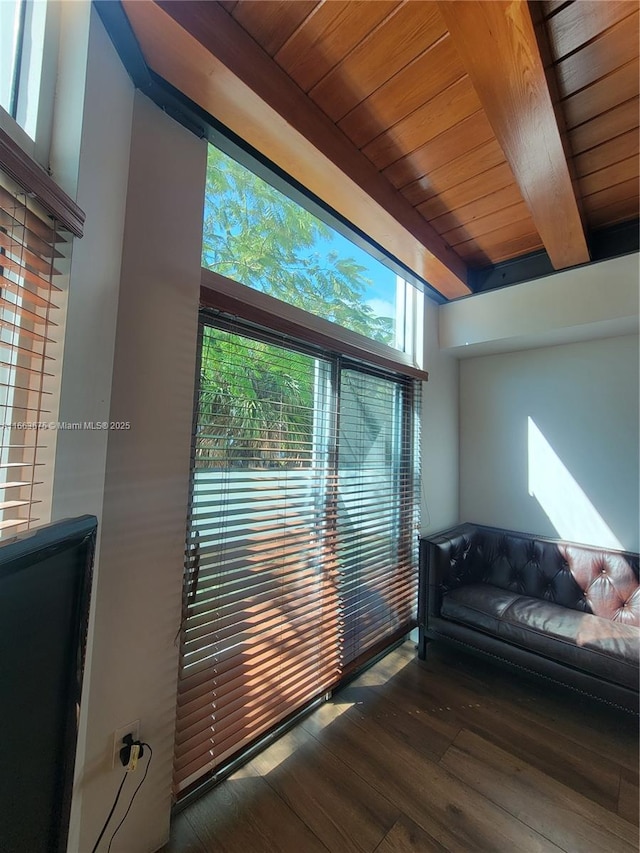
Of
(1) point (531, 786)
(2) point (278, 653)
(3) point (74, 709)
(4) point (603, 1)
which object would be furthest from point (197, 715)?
(4) point (603, 1)

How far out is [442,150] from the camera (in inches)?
57.7

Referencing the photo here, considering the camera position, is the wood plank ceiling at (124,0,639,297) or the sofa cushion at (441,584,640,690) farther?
the sofa cushion at (441,584,640,690)

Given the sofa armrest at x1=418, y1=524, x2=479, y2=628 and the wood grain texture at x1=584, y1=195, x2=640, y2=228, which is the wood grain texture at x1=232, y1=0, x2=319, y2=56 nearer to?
the wood grain texture at x1=584, y1=195, x2=640, y2=228

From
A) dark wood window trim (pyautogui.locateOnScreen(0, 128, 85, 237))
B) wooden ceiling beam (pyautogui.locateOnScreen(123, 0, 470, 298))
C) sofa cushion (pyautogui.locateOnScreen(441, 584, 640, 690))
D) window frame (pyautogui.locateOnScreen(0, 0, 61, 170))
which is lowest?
sofa cushion (pyautogui.locateOnScreen(441, 584, 640, 690))

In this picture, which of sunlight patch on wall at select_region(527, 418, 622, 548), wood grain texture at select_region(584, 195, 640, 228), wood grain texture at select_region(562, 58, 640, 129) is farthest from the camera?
sunlight patch on wall at select_region(527, 418, 622, 548)

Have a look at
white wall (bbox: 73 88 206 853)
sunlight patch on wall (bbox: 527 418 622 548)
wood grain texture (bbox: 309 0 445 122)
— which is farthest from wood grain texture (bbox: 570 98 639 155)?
sunlight patch on wall (bbox: 527 418 622 548)

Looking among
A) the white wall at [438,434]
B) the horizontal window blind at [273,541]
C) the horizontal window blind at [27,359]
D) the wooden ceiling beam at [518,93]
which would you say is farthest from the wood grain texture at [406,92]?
the white wall at [438,434]

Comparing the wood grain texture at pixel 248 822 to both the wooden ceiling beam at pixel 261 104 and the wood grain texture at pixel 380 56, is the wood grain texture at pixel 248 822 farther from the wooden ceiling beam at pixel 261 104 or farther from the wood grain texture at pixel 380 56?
the wood grain texture at pixel 380 56

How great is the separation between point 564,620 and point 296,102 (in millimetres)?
2793

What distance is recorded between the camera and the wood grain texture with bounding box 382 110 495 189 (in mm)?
1357

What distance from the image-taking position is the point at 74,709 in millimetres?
596

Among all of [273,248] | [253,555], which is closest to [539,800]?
[253,555]

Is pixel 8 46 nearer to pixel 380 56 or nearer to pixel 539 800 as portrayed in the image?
pixel 380 56

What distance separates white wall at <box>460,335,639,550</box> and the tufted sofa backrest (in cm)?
17
